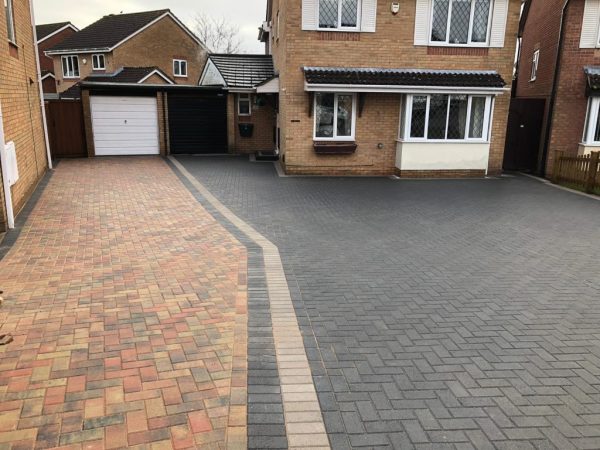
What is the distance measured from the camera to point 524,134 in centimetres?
1720

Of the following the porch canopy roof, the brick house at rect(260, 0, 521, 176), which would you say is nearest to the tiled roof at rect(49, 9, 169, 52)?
the brick house at rect(260, 0, 521, 176)

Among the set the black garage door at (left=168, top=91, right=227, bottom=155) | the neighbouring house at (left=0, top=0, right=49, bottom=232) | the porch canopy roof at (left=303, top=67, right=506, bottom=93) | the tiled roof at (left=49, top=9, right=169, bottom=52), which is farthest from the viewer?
the tiled roof at (left=49, top=9, right=169, bottom=52)

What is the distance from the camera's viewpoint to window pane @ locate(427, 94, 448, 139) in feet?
49.1

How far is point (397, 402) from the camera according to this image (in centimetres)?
364

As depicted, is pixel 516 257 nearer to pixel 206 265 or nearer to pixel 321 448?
pixel 206 265

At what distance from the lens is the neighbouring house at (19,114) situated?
8195 mm

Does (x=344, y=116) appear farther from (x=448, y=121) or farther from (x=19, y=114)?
(x=19, y=114)

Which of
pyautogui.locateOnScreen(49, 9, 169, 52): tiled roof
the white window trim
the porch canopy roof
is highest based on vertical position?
pyautogui.locateOnScreen(49, 9, 169, 52): tiled roof

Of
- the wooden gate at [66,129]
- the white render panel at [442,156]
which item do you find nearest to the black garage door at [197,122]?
the wooden gate at [66,129]

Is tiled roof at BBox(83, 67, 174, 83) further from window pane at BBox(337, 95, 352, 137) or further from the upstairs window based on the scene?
window pane at BBox(337, 95, 352, 137)

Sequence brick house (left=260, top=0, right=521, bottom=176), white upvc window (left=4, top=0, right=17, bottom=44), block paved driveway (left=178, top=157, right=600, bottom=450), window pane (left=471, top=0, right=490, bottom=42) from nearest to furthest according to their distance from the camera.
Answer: block paved driveway (left=178, top=157, right=600, bottom=450)
white upvc window (left=4, top=0, right=17, bottom=44)
brick house (left=260, top=0, right=521, bottom=176)
window pane (left=471, top=0, right=490, bottom=42)

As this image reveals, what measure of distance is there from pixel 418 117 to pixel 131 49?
28492 mm

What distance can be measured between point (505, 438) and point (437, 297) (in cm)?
254

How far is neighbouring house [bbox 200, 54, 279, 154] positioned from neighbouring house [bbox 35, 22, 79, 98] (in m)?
32.3
